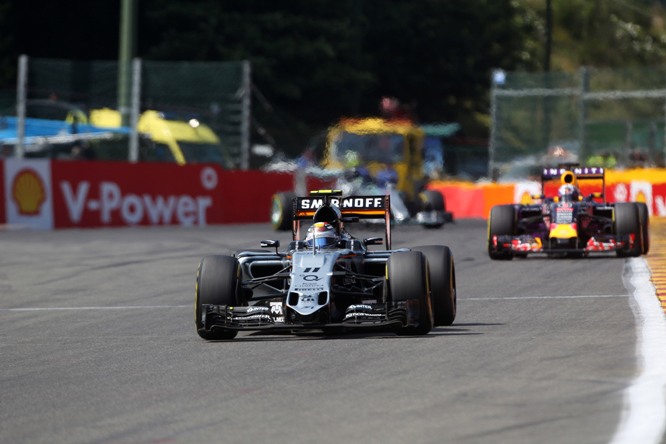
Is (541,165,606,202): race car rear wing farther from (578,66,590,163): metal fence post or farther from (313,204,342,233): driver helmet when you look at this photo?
(578,66,590,163): metal fence post

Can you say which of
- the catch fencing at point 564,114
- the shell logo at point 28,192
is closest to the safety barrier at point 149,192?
the shell logo at point 28,192

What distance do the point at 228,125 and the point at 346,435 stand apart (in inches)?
1025

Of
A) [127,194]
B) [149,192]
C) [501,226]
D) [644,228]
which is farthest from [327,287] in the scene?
[149,192]

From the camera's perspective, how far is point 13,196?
2834 cm

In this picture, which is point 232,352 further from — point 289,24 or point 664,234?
point 289,24

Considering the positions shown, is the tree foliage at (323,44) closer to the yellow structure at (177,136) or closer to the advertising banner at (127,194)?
the advertising banner at (127,194)

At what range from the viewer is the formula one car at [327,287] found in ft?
36.3

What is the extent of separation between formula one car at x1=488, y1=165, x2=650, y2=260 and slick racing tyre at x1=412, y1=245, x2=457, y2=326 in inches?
321

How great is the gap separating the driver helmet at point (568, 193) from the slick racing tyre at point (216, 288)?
911 cm

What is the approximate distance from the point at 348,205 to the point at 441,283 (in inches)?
46.6

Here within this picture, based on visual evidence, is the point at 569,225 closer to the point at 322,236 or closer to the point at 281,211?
the point at 322,236

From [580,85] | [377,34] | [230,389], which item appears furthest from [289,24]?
[230,389]

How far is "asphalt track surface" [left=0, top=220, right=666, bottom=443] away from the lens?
7.13m

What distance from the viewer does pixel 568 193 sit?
65.8ft
